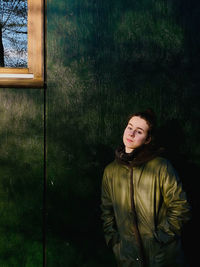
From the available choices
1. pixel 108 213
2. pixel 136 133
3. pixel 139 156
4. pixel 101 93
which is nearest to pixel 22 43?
pixel 101 93

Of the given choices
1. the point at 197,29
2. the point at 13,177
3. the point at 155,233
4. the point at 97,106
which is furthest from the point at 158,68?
the point at 13,177

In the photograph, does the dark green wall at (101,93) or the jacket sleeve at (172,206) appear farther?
the dark green wall at (101,93)

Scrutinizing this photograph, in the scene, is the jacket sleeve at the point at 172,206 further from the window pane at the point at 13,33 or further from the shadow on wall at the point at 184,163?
the window pane at the point at 13,33

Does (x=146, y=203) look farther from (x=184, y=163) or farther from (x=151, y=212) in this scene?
(x=184, y=163)

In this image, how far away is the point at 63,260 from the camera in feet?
9.30

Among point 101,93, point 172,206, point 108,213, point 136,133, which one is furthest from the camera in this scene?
point 101,93

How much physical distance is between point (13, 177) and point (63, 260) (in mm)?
989

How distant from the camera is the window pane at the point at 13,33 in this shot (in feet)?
9.07

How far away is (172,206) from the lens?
2.03 meters

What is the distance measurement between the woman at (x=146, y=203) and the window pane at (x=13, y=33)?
1.37m

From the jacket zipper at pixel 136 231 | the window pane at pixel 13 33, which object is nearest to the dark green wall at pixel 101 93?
the window pane at pixel 13 33

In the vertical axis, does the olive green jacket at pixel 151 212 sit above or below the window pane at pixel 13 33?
below

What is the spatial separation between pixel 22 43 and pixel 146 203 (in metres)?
1.93

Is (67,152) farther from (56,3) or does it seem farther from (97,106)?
(56,3)
